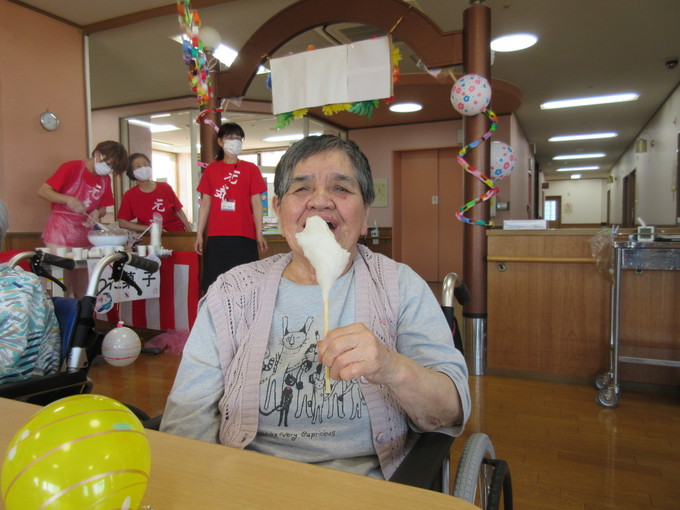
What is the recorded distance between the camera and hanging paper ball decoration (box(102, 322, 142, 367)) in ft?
7.33

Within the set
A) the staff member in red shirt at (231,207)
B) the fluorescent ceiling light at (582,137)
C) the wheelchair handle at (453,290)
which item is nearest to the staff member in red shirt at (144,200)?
the staff member in red shirt at (231,207)

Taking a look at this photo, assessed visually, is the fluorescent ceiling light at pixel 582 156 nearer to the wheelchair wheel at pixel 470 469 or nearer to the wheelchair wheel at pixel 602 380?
the wheelchair wheel at pixel 602 380

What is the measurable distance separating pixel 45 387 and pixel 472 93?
2955 mm

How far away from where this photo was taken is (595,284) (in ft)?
9.82

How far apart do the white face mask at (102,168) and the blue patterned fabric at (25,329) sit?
7.38 ft

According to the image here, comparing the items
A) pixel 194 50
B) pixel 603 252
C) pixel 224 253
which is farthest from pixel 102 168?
pixel 603 252

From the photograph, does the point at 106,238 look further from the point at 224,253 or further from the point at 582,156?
the point at 582,156

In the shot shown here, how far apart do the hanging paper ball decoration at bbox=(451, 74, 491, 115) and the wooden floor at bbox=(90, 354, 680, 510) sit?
6.32 feet

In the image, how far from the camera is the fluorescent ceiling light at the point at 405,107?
23.9 feet

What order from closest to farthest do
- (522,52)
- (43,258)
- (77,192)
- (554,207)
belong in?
(43,258)
(77,192)
(522,52)
(554,207)

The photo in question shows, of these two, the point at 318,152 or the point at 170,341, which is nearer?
the point at 318,152

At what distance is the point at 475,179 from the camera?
3287 mm

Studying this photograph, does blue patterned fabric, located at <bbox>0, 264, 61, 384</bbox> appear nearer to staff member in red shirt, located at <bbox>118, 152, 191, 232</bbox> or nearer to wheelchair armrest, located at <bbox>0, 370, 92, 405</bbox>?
wheelchair armrest, located at <bbox>0, 370, 92, 405</bbox>

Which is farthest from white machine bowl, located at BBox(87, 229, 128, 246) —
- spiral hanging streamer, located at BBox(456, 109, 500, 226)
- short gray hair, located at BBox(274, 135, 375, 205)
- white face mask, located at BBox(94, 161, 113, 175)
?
short gray hair, located at BBox(274, 135, 375, 205)
